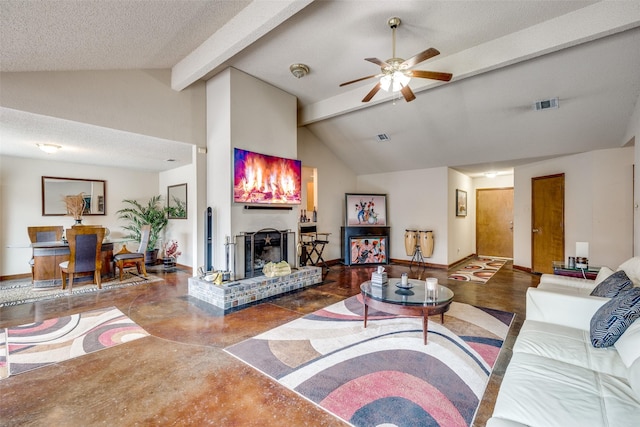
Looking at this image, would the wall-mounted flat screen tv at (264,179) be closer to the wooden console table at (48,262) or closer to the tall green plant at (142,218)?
the wooden console table at (48,262)

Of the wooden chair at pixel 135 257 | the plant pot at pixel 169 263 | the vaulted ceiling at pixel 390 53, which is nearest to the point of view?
the vaulted ceiling at pixel 390 53

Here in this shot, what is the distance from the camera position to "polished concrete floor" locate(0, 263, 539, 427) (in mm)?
1827

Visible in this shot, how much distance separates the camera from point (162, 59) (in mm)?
3957

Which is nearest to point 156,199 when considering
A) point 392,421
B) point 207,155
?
point 207,155

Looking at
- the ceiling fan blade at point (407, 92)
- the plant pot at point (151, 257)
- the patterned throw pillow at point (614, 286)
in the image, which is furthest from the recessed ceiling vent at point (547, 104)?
the plant pot at point (151, 257)

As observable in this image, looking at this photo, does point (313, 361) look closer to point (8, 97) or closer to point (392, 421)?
point (392, 421)

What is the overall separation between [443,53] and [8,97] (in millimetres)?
5141

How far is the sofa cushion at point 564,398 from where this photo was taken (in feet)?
4.08

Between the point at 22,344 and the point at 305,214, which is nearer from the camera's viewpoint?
the point at 22,344

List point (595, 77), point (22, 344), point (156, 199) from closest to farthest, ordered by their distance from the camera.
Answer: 1. point (22, 344)
2. point (595, 77)
3. point (156, 199)

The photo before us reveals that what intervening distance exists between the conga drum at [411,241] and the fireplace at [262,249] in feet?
10.5

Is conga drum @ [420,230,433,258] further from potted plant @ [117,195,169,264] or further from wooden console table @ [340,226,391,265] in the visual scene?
potted plant @ [117,195,169,264]

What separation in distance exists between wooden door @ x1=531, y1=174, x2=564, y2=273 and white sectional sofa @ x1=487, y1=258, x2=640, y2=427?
4.28 m

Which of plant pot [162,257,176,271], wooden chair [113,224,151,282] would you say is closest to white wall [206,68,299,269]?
wooden chair [113,224,151,282]
